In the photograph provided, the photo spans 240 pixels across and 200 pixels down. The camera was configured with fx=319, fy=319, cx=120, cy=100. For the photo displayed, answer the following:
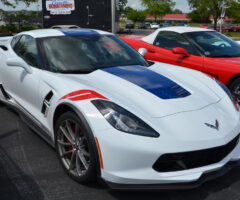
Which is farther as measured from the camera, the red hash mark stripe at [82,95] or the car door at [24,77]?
the car door at [24,77]

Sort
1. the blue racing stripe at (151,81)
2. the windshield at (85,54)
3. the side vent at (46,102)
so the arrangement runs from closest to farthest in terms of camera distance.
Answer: the blue racing stripe at (151,81) → the side vent at (46,102) → the windshield at (85,54)

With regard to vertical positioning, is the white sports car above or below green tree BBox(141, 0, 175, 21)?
below

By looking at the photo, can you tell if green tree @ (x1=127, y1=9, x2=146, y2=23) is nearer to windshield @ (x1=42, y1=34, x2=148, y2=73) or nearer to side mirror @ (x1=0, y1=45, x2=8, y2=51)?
side mirror @ (x1=0, y1=45, x2=8, y2=51)

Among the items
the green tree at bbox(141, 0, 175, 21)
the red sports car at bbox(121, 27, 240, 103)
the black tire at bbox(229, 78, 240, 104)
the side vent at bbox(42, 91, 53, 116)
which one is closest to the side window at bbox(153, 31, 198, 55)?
the red sports car at bbox(121, 27, 240, 103)

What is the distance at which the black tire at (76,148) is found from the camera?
8.85 feet

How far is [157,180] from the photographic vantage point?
252 centimetres

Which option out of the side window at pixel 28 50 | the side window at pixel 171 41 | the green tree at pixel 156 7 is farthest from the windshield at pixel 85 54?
the green tree at pixel 156 7

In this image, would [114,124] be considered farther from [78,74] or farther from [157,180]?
[78,74]

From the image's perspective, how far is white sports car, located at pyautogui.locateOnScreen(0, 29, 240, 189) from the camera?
2.53m

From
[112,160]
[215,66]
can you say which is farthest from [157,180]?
[215,66]

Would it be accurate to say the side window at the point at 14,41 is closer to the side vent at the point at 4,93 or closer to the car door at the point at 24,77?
the car door at the point at 24,77

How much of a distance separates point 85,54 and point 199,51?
274 centimetres

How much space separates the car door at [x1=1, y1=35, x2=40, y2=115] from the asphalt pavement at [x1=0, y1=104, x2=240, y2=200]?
1.83ft

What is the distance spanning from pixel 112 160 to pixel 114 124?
29 cm
